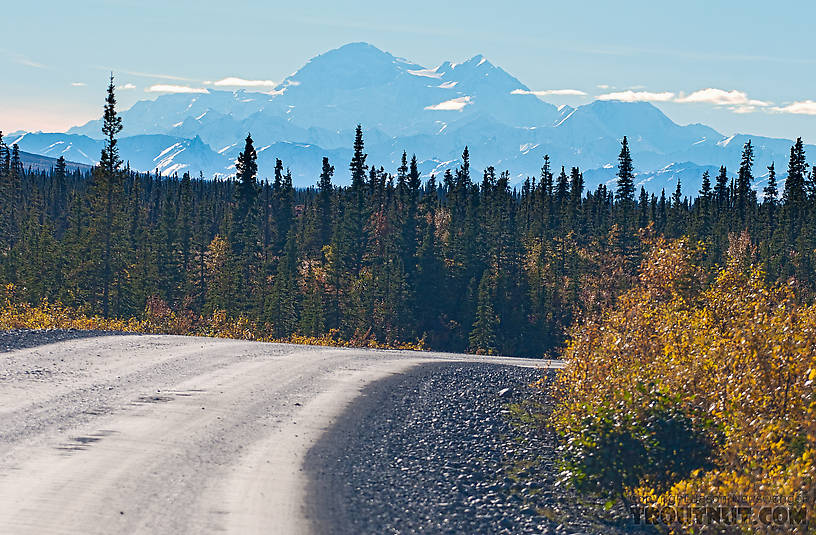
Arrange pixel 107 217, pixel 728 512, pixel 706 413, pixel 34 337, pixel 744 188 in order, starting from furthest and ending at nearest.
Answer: pixel 744 188, pixel 107 217, pixel 34 337, pixel 706 413, pixel 728 512

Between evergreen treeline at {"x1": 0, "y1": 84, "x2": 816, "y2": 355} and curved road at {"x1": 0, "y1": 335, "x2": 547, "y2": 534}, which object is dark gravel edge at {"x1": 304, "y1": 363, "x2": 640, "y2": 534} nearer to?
curved road at {"x1": 0, "y1": 335, "x2": 547, "y2": 534}

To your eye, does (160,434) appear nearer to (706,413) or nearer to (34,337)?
(706,413)

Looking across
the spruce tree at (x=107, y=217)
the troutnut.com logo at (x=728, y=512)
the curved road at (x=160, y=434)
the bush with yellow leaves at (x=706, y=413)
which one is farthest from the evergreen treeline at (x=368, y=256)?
the troutnut.com logo at (x=728, y=512)

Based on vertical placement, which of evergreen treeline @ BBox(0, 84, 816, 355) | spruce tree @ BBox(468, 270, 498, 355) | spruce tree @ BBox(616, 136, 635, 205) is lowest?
spruce tree @ BBox(468, 270, 498, 355)

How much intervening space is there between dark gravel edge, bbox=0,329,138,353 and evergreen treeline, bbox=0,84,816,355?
34.7m

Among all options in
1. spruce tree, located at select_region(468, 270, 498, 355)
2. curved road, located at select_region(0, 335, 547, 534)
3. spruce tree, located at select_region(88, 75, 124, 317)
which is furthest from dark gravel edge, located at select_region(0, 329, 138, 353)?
spruce tree, located at select_region(468, 270, 498, 355)

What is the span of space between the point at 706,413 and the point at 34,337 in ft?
58.8

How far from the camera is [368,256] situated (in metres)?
80.6

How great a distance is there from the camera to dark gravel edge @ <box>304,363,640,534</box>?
28.9 feet

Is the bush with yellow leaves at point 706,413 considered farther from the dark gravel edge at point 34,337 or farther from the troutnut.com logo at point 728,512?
the dark gravel edge at point 34,337

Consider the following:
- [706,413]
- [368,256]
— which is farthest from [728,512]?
[368,256]

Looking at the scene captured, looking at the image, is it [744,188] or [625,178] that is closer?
[625,178]

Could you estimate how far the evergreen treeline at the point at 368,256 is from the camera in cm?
5759

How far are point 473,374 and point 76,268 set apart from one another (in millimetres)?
46779
